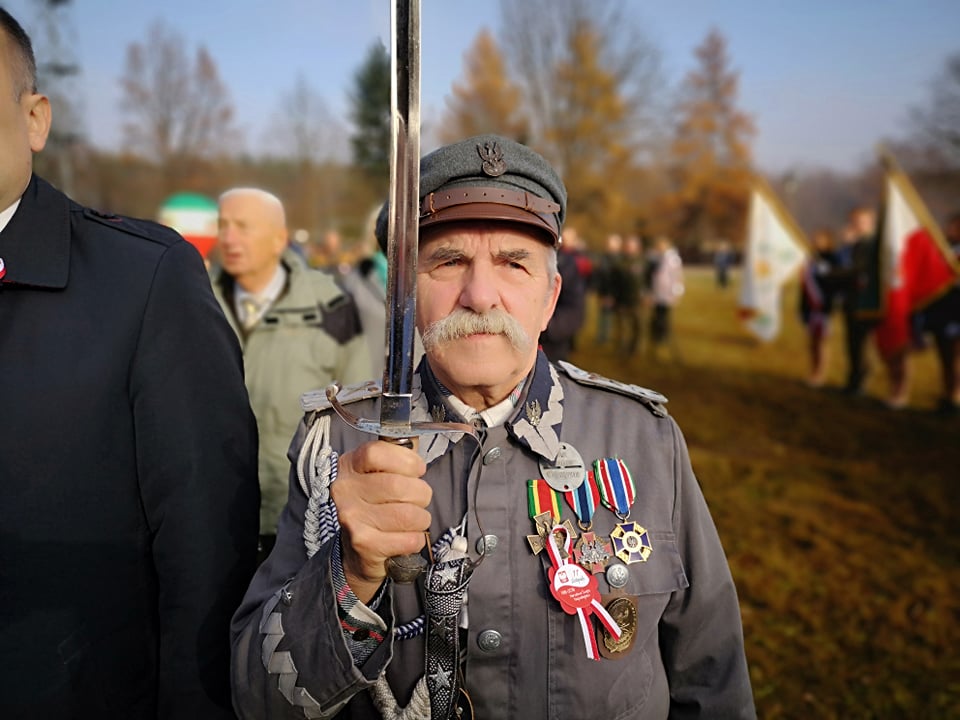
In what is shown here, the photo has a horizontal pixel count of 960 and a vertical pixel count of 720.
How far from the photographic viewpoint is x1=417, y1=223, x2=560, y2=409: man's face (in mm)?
1503

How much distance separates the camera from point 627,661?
1.54 m

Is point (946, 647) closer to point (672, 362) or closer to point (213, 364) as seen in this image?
point (213, 364)

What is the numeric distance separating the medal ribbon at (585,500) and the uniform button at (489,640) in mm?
314

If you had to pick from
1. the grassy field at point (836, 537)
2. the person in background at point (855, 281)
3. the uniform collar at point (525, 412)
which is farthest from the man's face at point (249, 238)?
the person in background at point (855, 281)

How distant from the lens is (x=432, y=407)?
1673 millimetres

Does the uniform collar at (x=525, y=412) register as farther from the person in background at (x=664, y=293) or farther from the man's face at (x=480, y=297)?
the person in background at (x=664, y=293)

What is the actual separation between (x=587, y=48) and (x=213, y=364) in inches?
982

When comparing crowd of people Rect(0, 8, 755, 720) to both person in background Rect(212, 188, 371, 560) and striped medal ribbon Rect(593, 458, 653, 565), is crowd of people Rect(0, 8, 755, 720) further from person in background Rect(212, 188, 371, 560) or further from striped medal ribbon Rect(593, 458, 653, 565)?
person in background Rect(212, 188, 371, 560)

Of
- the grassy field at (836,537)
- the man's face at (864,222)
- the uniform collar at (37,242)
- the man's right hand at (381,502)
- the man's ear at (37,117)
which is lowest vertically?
the grassy field at (836,537)

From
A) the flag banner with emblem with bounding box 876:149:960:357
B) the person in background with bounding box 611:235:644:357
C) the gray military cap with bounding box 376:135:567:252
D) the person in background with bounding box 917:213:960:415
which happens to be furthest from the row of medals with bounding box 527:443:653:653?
the person in background with bounding box 611:235:644:357

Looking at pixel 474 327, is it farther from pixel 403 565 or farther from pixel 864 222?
pixel 864 222

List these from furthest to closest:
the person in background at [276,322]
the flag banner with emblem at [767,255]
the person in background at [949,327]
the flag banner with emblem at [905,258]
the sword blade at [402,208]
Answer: the flag banner with emblem at [767,255] → the person in background at [949,327] → the flag banner with emblem at [905,258] → the person in background at [276,322] → the sword blade at [402,208]

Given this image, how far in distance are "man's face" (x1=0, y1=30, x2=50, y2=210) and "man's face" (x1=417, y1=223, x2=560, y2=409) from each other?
2.97ft

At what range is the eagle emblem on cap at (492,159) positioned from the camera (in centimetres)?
157
